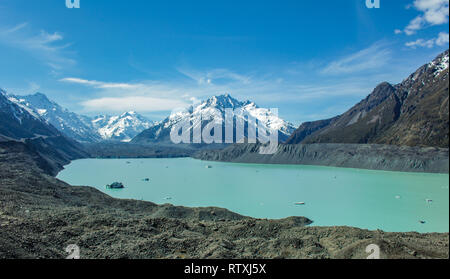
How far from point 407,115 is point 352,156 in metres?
22.2

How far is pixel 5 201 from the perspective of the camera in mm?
14375

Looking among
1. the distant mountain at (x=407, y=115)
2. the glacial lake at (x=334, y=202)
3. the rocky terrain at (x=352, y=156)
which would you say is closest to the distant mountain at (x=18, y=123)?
the rocky terrain at (x=352, y=156)

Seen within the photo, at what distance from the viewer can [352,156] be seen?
63.9 m

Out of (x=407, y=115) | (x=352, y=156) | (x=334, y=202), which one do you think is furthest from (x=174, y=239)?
(x=407, y=115)

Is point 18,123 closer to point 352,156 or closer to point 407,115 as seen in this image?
point 352,156

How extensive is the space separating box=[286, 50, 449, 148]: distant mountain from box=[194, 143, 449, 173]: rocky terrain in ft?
11.0

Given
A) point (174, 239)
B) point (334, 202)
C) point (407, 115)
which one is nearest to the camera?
point (174, 239)

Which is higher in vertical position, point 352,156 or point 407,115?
point 407,115

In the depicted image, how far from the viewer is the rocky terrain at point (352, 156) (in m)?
48.2

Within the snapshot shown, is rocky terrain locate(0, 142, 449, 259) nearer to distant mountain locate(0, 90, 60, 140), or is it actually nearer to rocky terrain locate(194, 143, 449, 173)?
rocky terrain locate(194, 143, 449, 173)

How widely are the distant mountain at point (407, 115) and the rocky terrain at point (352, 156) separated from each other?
11.0ft

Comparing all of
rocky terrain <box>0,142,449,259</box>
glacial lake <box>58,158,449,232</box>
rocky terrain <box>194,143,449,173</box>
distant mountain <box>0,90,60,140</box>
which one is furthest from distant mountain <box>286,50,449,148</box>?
distant mountain <box>0,90,60,140</box>

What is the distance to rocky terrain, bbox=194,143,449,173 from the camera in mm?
48250
